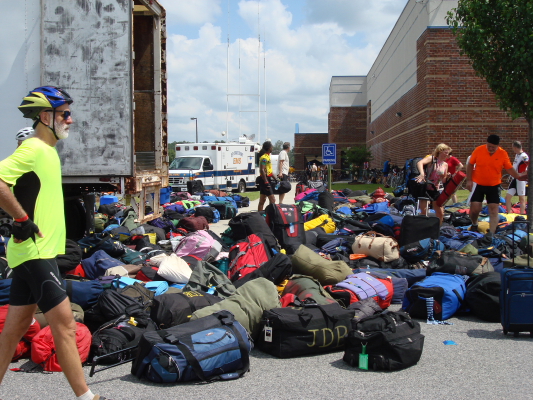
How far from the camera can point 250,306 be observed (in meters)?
5.23

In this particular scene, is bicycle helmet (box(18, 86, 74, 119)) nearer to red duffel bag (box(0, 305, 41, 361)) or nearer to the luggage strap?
the luggage strap

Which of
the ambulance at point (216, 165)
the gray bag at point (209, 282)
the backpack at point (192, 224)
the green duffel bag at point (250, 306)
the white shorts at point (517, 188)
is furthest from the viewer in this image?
the ambulance at point (216, 165)

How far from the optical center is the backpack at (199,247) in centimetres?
820

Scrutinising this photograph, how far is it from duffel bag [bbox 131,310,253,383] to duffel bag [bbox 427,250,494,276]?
327 centimetres

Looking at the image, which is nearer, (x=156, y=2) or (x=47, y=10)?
(x=47, y=10)

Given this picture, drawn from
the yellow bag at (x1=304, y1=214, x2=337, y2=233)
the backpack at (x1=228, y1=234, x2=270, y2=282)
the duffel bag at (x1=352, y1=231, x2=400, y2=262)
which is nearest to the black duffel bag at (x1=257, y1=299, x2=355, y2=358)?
the backpack at (x1=228, y1=234, x2=270, y2=282)

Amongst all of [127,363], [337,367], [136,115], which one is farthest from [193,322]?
[136,115]

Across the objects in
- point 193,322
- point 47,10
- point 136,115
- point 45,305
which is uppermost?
point 47,10

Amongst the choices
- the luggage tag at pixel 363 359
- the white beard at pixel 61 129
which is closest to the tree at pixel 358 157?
the luggage tag at pixel 363 359

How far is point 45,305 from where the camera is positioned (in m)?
3.40

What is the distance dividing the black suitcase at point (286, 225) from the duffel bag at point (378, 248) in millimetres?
1124

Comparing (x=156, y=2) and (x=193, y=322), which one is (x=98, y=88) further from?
(x=193, y=322)

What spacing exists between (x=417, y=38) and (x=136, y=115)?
63.4 feet

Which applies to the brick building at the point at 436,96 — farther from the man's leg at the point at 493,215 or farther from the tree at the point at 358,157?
the man's leg at the point at 493,215
